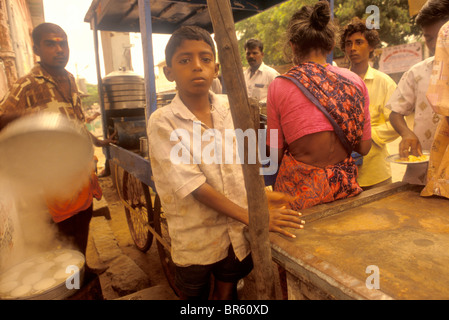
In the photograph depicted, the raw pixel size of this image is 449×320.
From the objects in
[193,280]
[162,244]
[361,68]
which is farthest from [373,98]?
[162,244]

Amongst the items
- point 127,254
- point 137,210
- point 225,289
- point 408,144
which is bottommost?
point 127,254

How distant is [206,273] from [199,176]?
576mm

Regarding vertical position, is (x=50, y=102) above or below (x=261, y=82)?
below

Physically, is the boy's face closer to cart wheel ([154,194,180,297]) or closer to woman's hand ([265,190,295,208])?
woman's hand ([265,190,295,208])

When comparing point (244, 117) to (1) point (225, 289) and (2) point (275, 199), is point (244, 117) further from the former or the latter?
(1) point (225, 289)

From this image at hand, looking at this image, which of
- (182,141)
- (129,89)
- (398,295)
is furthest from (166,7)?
(398,295)

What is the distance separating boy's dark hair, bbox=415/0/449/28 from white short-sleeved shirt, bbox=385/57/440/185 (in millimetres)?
241

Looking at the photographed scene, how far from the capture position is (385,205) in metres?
1.69

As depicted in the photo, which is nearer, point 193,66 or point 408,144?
point 193,66

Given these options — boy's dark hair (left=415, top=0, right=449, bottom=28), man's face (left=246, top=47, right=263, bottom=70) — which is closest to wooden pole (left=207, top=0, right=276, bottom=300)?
boy's dark hair (left=415, top=0, right=449, bottom=28)

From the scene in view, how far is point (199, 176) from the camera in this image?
129 centimetres

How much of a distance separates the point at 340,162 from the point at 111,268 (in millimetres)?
2839

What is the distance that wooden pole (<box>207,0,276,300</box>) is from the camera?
792 mm
